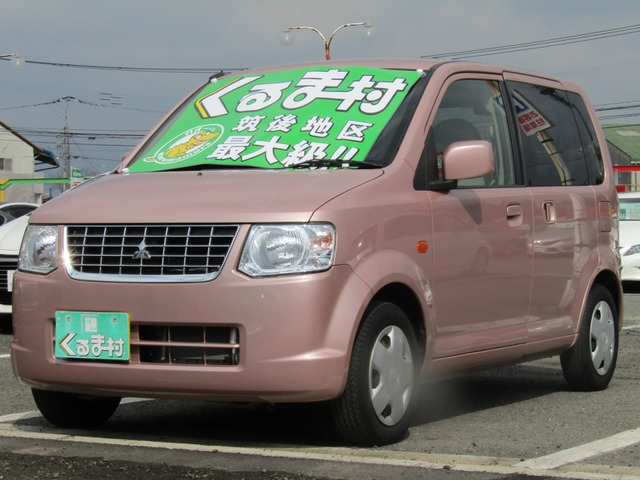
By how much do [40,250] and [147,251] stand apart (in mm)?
640

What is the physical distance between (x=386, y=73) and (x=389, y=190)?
3.61 feet

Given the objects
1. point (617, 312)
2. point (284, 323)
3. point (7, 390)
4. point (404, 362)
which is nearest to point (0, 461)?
point (284, 323)

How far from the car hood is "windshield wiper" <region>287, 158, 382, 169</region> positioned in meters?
0.10

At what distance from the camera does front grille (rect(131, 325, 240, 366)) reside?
514 centimetres

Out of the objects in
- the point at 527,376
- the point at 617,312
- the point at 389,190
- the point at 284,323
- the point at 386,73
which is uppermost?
the point at 386,73

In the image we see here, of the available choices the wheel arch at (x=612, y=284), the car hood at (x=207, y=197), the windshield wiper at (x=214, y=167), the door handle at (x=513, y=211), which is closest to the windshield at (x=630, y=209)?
the wheel arch at (x=612, y=284)

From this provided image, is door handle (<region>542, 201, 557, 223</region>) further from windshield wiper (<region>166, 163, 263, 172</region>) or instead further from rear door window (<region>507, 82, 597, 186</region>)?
windshield wiper (<region>166, 163, 263, 172</region>)

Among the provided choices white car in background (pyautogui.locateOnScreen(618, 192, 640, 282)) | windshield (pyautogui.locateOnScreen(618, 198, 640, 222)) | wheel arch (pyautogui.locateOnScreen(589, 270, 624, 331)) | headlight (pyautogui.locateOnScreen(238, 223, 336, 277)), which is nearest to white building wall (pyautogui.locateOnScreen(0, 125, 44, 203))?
windshield (pyautogui.locateOnScreen(618, 198, 640, 222))

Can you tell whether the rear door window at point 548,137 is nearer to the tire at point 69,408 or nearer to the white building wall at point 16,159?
the tire at point 69,408

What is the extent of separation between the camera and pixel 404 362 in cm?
559

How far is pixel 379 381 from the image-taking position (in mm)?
5422

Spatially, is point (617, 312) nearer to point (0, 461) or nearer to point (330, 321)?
point (330, 321)

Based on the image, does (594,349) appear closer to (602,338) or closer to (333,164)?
(602,338)

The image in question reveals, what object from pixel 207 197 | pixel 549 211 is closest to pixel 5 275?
pixel 549 211
